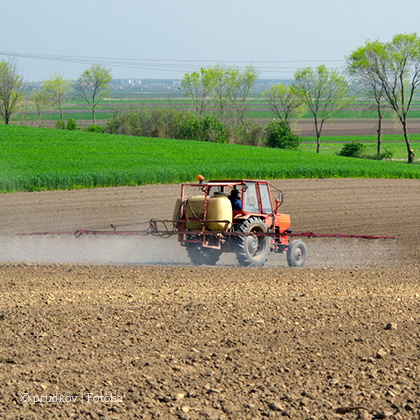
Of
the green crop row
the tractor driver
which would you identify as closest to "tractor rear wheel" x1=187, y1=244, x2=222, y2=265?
the tractor driver

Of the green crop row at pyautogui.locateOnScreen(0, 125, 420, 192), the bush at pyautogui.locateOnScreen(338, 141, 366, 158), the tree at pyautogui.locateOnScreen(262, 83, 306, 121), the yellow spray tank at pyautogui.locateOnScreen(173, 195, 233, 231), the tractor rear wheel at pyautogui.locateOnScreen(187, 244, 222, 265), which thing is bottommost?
A: the tractor rear wheel at pyautogui.locateOnScreen(187, 244, 222, 265)

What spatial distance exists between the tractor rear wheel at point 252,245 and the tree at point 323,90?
5920cm

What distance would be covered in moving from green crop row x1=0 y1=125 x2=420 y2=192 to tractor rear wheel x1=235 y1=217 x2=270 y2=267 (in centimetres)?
1417

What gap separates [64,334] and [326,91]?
68371mm

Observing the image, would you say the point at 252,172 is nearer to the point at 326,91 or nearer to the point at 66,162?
the point at 66,162

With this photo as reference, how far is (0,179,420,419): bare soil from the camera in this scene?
5.00 m

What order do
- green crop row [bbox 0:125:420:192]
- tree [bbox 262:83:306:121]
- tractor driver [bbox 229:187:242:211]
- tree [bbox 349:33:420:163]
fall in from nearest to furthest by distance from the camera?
1. tractor driver [bbox 229:187:242:211]
2. green crop row [bbox 0:125:420:192]
3. tree [bbox 349:33:420:163]
4. tree [bbox 262:83:306:121]

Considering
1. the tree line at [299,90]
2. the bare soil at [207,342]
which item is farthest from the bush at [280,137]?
the bare soil at [207,342]

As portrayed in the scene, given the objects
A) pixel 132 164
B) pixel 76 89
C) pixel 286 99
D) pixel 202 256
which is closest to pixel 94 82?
pixel 76 89

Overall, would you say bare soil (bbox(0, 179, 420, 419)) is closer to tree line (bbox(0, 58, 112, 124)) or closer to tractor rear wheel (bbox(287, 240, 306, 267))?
tractor rear wheel (bbox(287, 240, 306, 267))

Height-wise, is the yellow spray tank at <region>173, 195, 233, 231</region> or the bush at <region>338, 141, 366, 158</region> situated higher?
the bush at <region>338, 141, 366, 158</region>

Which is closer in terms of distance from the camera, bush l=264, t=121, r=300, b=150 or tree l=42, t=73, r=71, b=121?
bush l=264, t=121, r=300, b=150

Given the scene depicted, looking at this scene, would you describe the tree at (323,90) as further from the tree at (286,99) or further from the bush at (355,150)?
the bush at (355,150)

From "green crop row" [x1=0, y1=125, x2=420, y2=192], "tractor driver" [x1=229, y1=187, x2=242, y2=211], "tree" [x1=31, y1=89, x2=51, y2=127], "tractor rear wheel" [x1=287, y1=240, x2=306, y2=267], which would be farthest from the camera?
"tree" [x1=31, y1=89, x2=51, y2=127]
